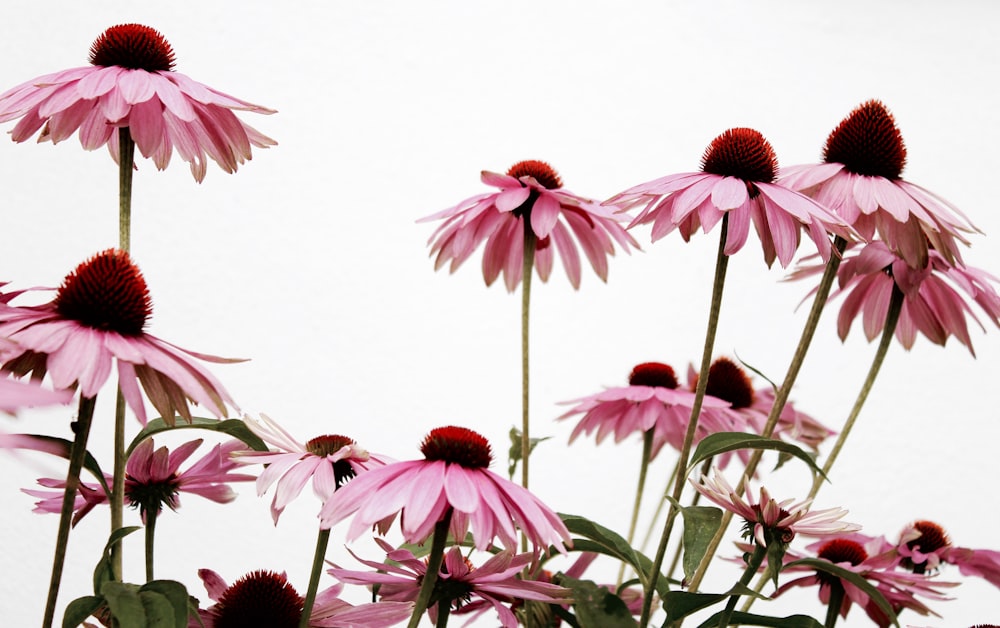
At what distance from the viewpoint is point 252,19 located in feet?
4.79

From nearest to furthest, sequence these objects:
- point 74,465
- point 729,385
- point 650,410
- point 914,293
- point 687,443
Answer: point 74,465 → point 687,443 → point 914,293 → point 650,410 → point 729,385

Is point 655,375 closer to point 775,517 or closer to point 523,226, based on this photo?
point 523,226

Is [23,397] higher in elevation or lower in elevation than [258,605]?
higher

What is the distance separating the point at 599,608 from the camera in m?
0.46

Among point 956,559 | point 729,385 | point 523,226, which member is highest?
point 523,226

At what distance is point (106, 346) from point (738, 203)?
0.27 meters

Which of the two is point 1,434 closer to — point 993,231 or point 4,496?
point 4,496

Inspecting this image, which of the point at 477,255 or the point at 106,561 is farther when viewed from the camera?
the point at 477,255

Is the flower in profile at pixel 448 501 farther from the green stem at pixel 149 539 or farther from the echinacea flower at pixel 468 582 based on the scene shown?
the green stem at pixel 149 539

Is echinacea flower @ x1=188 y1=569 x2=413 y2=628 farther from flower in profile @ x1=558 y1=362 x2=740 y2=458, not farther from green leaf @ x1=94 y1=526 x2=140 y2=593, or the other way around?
flower in profile @ x1=558 y1=362 x2=740 y2=458

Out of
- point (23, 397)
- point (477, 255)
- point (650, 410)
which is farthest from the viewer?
point (477, 255)

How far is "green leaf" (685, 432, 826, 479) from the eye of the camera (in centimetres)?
40

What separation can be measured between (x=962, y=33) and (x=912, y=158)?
0.23 meters

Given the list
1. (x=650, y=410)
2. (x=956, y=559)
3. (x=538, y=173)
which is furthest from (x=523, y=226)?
(x=956, y=559)
